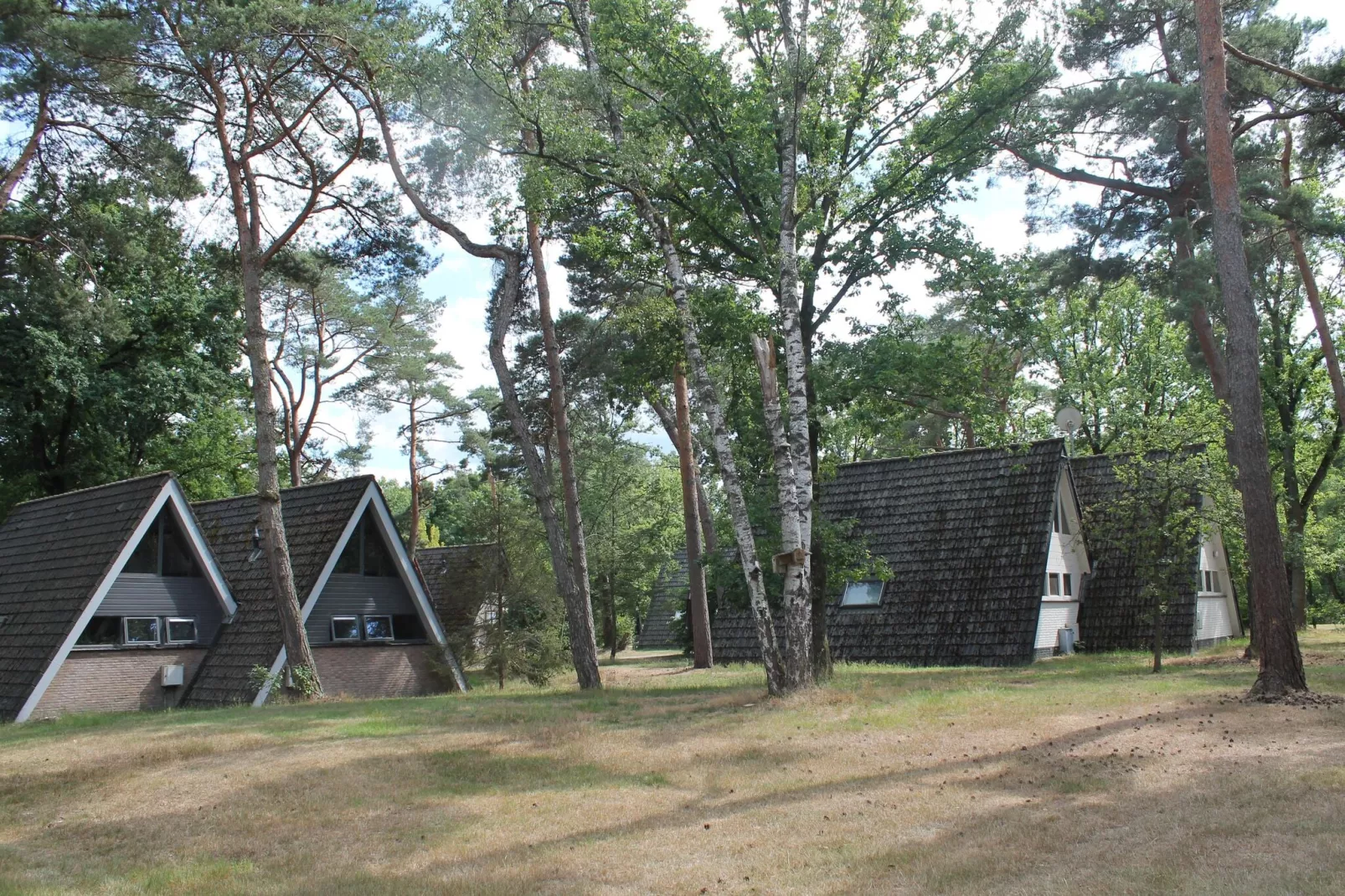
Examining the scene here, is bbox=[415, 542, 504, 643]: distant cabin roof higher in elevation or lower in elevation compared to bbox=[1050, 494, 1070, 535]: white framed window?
lower

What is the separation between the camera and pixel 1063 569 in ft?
78.5

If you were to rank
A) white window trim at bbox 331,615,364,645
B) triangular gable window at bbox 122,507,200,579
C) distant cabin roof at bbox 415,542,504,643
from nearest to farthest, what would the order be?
triangular gable window at bbox 122,507,200,579
white window trim at bbox 331,615,364,645
distant cabin roof at bbox 415,542,504,643

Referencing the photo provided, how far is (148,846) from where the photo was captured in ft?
23.7

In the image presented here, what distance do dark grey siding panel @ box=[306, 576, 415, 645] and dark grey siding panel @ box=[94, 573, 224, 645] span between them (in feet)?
7.22

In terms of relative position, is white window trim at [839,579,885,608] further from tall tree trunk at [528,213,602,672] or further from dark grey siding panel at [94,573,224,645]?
dark grey siding panel at [94,573,224,645]

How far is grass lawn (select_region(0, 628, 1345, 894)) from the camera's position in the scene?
6.16 metres

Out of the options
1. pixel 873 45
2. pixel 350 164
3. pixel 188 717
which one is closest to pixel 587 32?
pixel 873 45

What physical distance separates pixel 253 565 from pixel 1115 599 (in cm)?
2013

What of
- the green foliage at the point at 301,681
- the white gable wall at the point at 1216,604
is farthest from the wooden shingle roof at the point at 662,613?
the green foliage at the point at 301,681

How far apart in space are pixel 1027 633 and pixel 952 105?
11252 mm

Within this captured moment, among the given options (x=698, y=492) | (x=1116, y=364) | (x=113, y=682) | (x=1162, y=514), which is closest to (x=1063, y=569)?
(x=1162, y=514)

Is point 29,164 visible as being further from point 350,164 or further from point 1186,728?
point 1186,728

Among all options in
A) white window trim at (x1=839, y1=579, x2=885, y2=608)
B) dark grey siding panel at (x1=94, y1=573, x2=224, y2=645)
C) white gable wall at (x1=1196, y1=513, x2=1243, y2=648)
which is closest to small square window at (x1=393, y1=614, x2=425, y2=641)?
dark grey siding panel at (x1=94, y1=573, x2=224, y2=645)

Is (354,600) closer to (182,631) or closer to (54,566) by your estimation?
(182,631)
